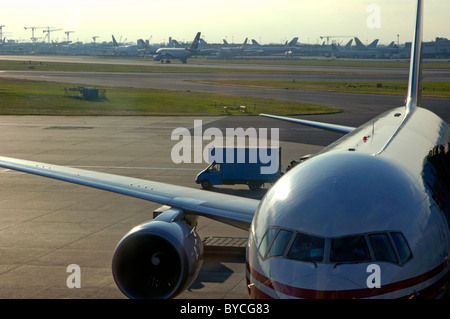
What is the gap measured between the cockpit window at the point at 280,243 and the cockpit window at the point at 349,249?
80cm

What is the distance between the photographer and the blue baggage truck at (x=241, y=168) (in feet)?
105

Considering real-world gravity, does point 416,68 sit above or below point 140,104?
above

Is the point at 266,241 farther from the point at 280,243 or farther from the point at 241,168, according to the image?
the point at 241,168

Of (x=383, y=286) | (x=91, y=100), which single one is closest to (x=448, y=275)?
(x=383, y=286)

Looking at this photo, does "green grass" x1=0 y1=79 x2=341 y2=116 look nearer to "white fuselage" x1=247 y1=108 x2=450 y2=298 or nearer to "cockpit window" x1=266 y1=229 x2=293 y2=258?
"white fuselage" x1=247 y1=108 x2=450 y2=298

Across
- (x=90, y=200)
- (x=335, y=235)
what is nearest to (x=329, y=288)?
(x=335, y=235)

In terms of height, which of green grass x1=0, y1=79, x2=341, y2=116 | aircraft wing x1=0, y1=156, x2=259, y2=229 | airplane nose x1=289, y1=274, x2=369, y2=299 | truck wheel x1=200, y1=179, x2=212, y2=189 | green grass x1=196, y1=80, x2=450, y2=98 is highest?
airplane nose x1=289, y1=274, x2=369, y2=299

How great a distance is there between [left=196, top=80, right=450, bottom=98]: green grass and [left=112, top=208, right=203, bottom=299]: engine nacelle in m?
78.9

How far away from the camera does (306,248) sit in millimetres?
9797

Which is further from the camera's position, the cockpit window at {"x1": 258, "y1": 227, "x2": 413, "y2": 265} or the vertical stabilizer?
the vertical stabilizer

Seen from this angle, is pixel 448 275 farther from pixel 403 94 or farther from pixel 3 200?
pixel 403 94

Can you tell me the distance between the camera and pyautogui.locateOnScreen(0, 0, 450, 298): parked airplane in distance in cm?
959

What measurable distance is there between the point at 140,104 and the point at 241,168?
154ft

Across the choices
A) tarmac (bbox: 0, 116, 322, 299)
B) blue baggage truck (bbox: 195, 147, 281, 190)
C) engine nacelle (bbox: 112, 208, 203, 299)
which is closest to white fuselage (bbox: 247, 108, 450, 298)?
engine nacelle (bbox: 112, 208, 203, 299)
